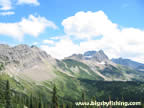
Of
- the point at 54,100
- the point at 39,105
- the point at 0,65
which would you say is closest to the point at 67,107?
the point at 39,105

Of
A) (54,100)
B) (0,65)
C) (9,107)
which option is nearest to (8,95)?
(9,107)

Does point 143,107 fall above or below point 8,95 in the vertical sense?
below

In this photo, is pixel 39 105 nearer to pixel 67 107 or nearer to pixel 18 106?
pixel 18 106

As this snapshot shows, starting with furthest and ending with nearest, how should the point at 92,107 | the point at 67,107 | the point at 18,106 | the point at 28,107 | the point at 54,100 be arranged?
the point at 67,107
the point at 28,107
the point at 18,106
the point at 92,107
the point at 54,100

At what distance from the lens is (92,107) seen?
131000 mm

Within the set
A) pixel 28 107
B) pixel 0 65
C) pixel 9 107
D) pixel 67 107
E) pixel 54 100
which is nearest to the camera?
pixel 0 65

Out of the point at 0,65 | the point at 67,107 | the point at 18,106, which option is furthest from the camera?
the point at 67,107

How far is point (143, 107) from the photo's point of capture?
135 m

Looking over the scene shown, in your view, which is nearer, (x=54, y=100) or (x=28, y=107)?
(x=54, y=100)

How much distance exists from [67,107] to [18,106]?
45099 millimetres

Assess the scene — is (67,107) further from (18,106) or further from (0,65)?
(0,65)

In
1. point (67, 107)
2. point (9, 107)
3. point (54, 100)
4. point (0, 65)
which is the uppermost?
point (0, 65)

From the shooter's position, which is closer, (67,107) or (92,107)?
(92,107)

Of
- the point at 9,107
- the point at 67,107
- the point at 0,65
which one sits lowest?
the point at 67,107
